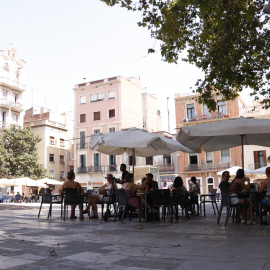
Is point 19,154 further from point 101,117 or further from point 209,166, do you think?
point 209,166

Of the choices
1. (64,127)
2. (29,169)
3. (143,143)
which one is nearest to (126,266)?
(143,143)

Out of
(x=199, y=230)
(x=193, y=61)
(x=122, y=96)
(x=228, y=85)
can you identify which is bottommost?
(x=199, y=230)

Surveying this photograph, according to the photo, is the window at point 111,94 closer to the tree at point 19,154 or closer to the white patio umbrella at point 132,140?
the tree at point 19,154

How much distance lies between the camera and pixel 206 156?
130ft

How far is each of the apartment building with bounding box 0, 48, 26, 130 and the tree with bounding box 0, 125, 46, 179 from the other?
11.4 ft

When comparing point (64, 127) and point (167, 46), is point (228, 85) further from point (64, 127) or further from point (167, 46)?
point (64, 127)

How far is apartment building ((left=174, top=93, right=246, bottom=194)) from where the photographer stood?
38531mm

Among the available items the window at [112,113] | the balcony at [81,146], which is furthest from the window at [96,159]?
the window at [112,113]

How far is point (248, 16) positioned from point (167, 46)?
2.67 meters

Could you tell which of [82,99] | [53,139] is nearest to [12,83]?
[82,99]

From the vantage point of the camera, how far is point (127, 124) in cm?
4466

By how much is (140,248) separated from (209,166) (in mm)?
35080

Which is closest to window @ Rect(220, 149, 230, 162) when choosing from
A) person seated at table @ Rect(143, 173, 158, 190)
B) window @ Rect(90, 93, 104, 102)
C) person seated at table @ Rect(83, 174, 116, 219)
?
window @ Rect(90, 93, 104, 102)

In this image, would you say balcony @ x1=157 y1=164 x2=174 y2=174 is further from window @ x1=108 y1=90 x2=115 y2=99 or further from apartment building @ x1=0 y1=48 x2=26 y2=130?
apartment building @ x1=0 y1=48 x2=26 y2=130
